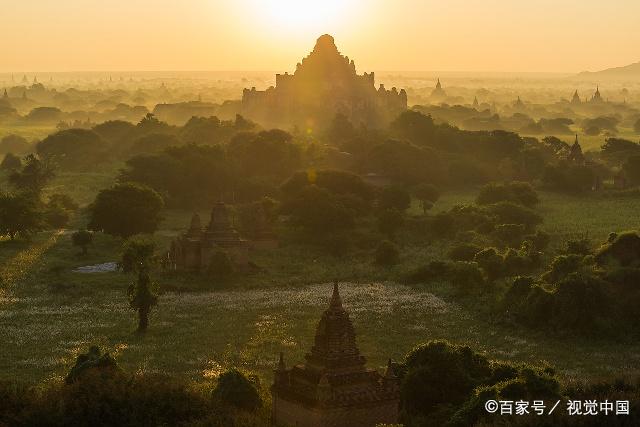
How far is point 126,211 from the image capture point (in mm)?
75062

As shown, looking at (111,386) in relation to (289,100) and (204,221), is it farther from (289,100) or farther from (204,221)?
(289,100)

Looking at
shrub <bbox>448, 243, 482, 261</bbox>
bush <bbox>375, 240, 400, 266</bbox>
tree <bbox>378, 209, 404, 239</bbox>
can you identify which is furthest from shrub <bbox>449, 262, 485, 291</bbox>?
tree <bbox>378, 209, 404, 239</bbox>

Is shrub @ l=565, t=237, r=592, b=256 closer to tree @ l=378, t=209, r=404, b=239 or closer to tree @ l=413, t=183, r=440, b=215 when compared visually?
tree @ l=378, t=209, r=404, b=239

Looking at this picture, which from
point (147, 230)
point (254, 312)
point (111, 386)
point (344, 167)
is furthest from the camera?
point (344, 167)

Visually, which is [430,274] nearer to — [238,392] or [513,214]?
[513,214]

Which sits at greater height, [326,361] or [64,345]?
[326,361]

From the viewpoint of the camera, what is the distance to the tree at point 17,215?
2955 inches

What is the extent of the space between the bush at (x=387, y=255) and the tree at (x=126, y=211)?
15122 mm

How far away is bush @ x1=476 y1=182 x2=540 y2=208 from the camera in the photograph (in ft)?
301

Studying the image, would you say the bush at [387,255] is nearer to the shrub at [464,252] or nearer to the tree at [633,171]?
the shrub at [464,252]

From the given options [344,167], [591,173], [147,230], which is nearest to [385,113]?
[344,167]

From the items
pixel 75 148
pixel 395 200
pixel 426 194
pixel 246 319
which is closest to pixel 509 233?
pixel 395 200

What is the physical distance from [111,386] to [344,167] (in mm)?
77666

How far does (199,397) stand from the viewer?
35.2 meters
